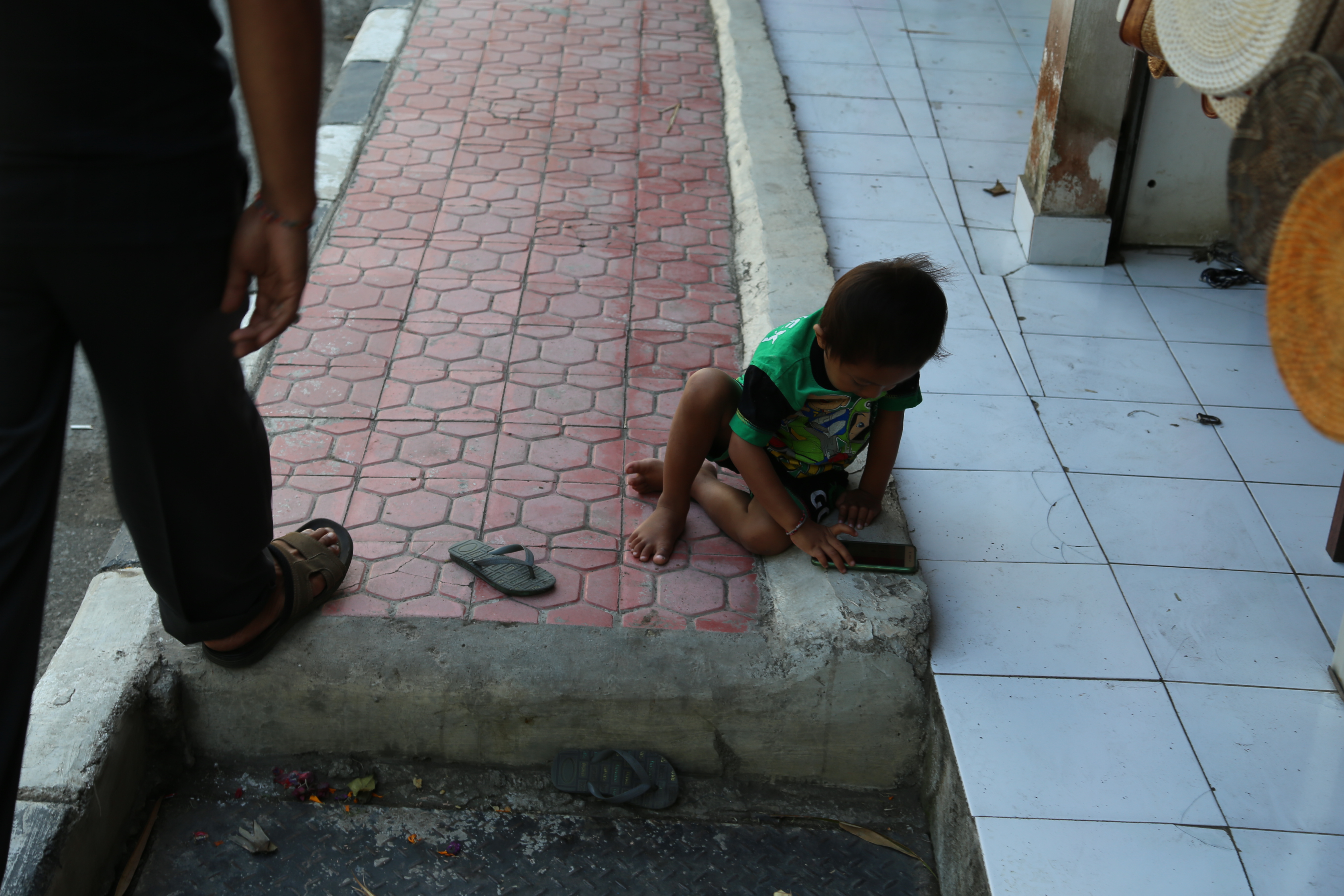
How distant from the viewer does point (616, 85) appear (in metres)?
5.69

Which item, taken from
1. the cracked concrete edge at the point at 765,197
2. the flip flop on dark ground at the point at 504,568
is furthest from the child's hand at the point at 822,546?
the cracked concrete edge at the point at 765,197

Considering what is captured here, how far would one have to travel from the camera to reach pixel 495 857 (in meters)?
2.33

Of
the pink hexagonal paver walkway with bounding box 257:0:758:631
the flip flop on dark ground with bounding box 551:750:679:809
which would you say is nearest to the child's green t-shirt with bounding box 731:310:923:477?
the pink hexagonal paver walkway with bounding box 257:0:758:631

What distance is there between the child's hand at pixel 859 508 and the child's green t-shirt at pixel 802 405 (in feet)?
0.35

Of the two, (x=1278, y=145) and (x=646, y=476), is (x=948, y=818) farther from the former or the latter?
(x=1278, y=145)

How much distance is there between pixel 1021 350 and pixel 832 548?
4.77 feet

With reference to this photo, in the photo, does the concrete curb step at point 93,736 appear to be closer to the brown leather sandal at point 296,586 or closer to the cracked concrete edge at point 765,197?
the brown leather sandal at point 296,586

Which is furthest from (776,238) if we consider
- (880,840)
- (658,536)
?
(880,840)

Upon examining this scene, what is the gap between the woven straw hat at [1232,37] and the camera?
1.44 metres

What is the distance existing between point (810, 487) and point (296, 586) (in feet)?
4.08

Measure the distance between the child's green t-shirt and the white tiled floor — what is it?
0.40 metres

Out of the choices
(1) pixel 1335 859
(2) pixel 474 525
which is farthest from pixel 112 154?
(1) pixel 1335 859

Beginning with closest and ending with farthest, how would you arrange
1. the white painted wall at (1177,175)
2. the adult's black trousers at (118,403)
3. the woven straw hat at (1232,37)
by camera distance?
the woven straw hat at (1232,37), the adult's black trousers at (118,403), the white painted wall at (1177,175)

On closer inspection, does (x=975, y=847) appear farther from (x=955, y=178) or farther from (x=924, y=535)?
(x=955, y=178)
